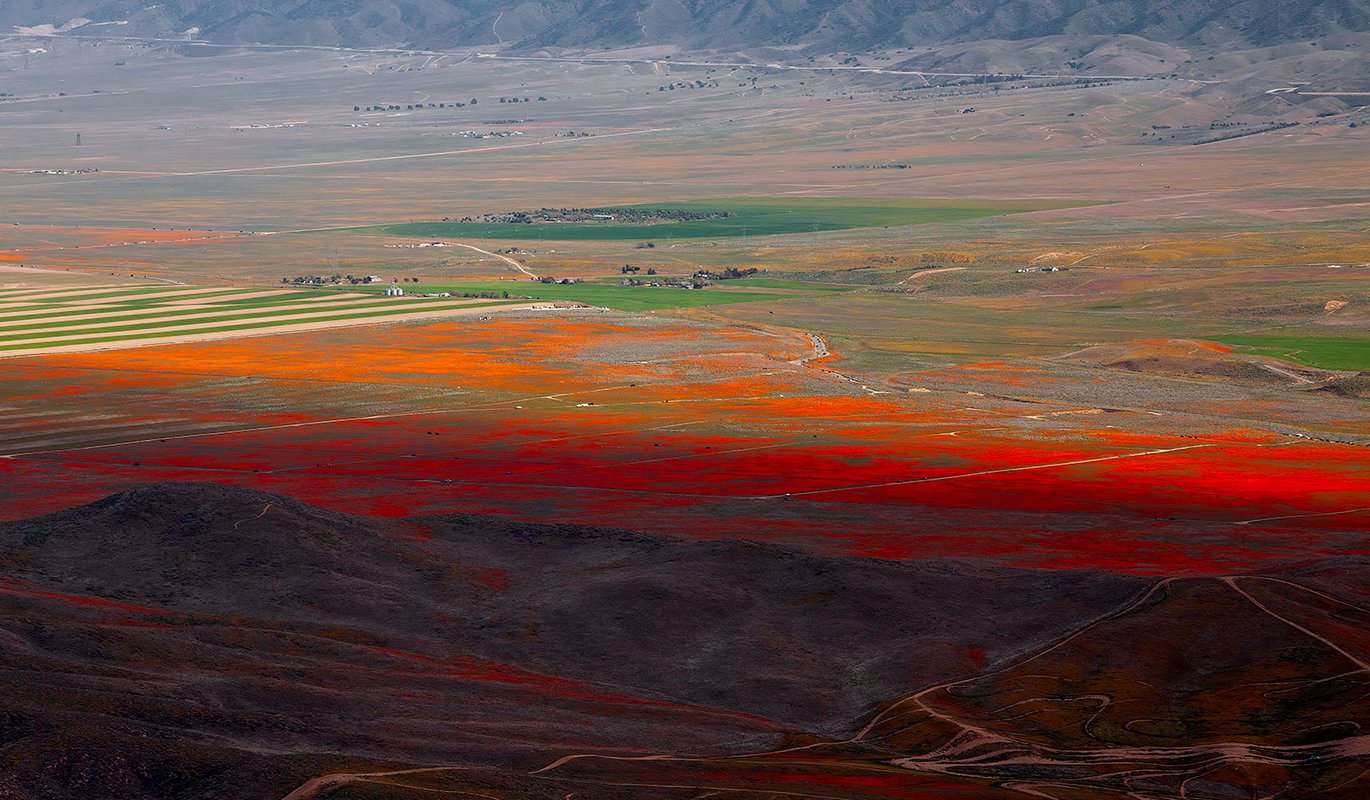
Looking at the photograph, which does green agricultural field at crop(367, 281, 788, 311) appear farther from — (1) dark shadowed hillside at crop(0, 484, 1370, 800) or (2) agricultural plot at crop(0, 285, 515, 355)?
(1) dark shadowed hillside at crop(0, 484, 1370, 800)

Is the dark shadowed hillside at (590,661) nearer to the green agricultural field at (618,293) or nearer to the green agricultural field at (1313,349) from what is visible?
the green agricultural field at (1313,349)

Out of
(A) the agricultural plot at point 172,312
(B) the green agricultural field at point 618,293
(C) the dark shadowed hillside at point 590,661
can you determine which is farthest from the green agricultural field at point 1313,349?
(C) the dark shadowed hillside at point 590,661

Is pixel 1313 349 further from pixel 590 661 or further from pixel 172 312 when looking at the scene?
pixel 172 312

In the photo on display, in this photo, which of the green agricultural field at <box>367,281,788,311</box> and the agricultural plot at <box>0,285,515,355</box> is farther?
the green agricultural field at <box>367,281,788,311</box>

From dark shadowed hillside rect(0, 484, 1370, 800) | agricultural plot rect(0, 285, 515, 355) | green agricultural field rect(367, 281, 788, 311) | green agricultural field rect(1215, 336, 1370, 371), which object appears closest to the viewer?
dark shadowed hillside rect(0, 484, 1370, 800)

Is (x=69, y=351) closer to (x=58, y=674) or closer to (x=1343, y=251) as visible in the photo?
(x=58, y=674)

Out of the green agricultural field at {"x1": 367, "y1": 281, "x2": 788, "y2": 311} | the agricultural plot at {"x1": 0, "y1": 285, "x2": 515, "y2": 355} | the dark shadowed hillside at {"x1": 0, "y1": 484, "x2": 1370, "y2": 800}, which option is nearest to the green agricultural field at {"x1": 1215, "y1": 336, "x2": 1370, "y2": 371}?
the green agricultural field at {"x1": 367, "y1": 281, "x2": 788, "y2": 311}
